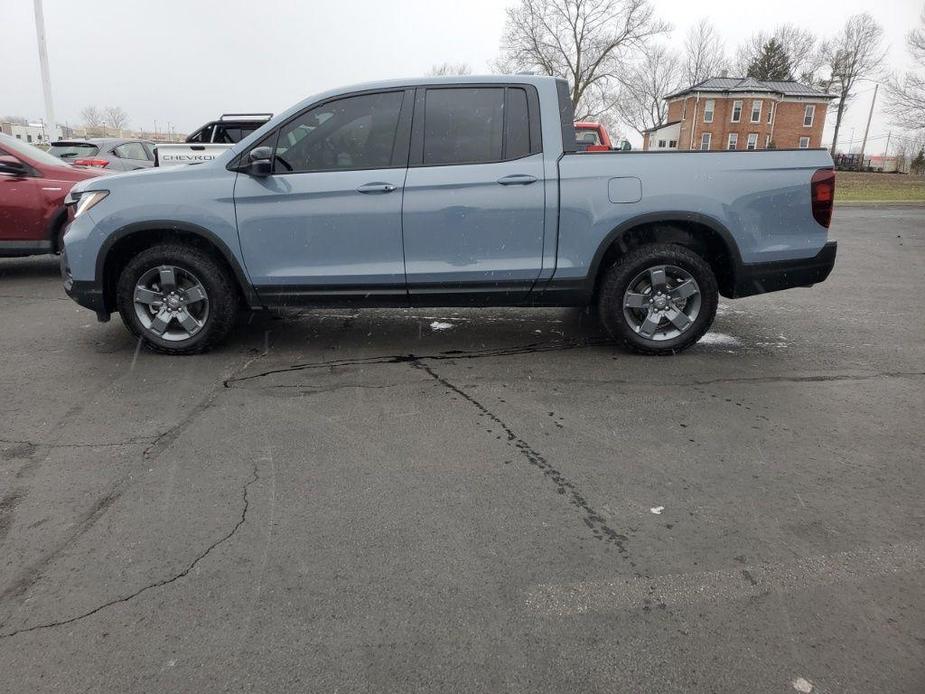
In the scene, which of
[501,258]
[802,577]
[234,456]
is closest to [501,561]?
[802,577]

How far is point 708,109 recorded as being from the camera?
56.4 metres

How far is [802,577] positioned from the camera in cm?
246

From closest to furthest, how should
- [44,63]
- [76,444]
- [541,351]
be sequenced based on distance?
[76,444] → [541,351] → [44,63]

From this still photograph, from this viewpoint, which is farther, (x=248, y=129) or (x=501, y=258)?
(x=248, y=129)

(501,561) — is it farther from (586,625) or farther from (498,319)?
(498,319)

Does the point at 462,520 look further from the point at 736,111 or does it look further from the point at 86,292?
the point at 736,111

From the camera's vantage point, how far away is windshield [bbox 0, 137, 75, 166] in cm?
801

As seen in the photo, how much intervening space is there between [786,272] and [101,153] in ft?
40.2

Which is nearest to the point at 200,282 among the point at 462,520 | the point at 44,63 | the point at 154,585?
the point at 154,585

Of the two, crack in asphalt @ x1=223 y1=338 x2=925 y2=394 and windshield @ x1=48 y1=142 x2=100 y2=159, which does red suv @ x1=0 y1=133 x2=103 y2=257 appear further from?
crack in asphalt @ x1=223 y1=338 x2=925 y2=394

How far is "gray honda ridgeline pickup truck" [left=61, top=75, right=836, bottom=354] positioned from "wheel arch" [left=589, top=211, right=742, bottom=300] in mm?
13

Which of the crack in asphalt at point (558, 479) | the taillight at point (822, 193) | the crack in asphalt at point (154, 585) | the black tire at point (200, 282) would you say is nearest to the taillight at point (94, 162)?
the black tire at point (200, 282)

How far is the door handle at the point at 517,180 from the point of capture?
4727 mm

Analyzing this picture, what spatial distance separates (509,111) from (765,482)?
3.09m
